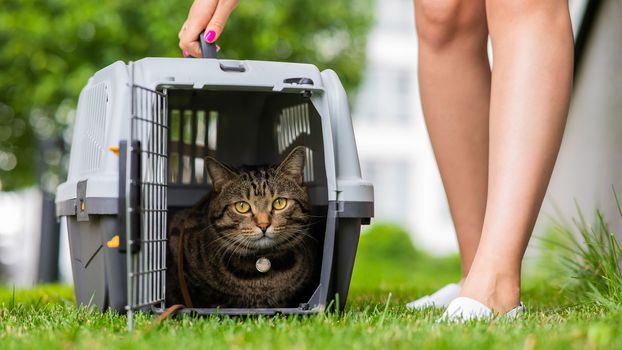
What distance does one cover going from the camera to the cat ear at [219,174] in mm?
2492

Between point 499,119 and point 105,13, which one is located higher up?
point 105,13

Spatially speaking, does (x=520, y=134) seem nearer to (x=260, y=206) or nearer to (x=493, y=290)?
(x=493, y=290)

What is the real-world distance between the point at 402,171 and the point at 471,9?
1255 cm

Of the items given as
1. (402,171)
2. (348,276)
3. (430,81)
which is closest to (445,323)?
(348,276)

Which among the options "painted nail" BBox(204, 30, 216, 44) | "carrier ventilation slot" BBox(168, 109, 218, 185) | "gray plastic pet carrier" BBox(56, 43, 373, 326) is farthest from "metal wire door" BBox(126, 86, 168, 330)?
"carrier ventilation slot" BBox(168, 109, 218, 185)

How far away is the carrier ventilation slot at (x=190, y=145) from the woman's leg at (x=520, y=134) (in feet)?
4.36

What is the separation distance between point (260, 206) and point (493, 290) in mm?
844

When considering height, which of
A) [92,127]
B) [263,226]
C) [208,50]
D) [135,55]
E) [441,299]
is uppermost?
[135,55]

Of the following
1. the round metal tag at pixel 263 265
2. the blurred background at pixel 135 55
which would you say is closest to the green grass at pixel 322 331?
the round metal tag at pixel 263 265

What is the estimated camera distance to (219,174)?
8.23 feet

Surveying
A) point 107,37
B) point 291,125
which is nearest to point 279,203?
point 291,125

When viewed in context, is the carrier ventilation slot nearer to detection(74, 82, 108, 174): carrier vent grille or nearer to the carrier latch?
detection(74, 82, 108, 174): carrier vent grille

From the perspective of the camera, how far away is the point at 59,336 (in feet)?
5.14

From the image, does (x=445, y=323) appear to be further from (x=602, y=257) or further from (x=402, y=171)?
(x=402, y=171)
